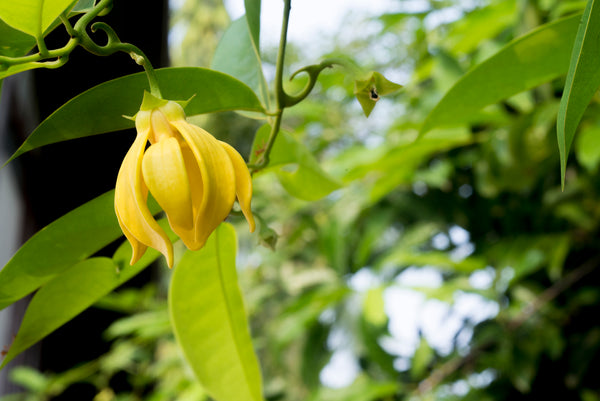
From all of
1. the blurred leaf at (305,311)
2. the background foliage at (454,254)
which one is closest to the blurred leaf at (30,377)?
the background foliage at (454,254)

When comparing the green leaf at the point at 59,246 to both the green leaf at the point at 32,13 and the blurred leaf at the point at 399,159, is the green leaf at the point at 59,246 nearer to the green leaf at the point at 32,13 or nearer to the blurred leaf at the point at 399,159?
the green leaf at the point at 32,13

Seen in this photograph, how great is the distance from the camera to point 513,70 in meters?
0.34

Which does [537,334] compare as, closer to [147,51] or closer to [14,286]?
[147,51]

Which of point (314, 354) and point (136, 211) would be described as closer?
point (136, 211)

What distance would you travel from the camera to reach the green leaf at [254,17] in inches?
11.9

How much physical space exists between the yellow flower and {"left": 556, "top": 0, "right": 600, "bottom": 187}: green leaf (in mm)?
121

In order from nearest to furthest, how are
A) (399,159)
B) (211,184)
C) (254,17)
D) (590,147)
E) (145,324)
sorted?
(211,184) < (254,17) < (590,147) < (399,159) < (145,324)

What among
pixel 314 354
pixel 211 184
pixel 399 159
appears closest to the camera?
pixel 211 184

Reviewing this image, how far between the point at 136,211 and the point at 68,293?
0.38 ft

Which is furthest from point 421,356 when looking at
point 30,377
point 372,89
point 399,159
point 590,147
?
point 372,89

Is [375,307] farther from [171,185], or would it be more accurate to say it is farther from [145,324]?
[171,185]

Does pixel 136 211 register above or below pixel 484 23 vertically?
above

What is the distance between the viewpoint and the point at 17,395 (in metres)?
1.06

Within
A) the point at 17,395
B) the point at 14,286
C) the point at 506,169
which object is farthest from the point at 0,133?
the point at 506,169
